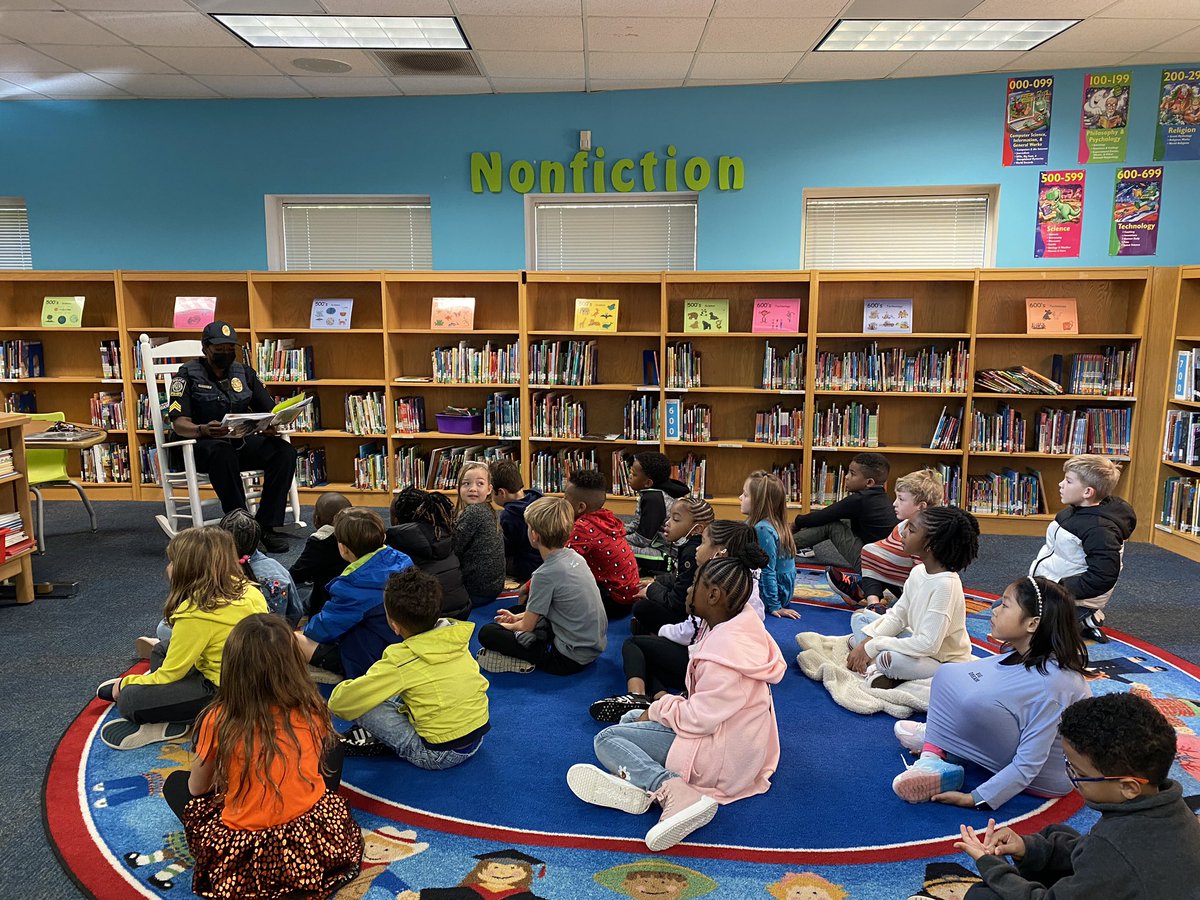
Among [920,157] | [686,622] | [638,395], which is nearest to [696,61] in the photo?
[920,157]

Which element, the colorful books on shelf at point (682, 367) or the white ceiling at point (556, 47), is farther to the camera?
the colorful books on shelf at point (682, 367)

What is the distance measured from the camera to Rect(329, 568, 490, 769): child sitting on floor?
2.69 metres

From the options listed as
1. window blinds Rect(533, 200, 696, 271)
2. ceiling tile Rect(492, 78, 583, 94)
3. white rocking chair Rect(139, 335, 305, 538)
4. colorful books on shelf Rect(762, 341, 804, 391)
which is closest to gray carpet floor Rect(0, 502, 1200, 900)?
white rocking chair Rect(139, 335, 305, 538)

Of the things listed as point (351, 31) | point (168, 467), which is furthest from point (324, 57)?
point (168, 467)

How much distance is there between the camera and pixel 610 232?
272 inches

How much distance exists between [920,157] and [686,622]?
4538 mm

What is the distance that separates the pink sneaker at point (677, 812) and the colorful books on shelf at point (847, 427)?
416 centimetres

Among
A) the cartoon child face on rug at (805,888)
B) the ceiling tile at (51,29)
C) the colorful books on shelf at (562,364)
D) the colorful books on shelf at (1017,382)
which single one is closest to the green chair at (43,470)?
the ceiling tile at (51,29)

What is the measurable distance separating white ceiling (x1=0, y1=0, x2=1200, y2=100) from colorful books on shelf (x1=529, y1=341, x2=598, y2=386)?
1.96 meters

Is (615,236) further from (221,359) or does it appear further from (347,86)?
(221,359)

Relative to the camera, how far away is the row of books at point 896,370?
6137mm

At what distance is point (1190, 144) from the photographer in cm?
598

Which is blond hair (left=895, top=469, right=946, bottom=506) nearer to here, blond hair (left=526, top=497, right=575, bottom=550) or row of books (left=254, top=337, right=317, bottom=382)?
blond hair (left=526, top=497, right=575, bottom=550)

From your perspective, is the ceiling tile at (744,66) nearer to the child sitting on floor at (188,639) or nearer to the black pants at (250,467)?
the black pants at (250,467)
